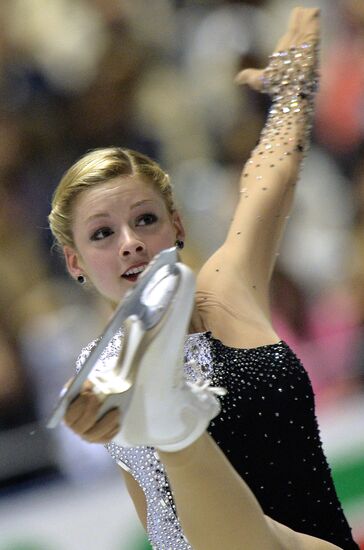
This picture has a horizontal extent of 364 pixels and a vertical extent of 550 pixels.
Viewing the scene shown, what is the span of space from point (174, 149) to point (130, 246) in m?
1.78

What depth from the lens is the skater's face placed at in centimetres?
189

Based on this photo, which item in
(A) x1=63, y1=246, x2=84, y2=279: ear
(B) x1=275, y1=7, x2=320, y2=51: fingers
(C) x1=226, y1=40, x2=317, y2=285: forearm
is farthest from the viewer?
(B) x1=275, y1=7, x2=320, y2=51: fingers

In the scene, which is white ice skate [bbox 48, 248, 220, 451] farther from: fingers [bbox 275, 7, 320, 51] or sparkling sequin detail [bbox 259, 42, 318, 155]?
fingers [bbox 275, 7, 320, 51]

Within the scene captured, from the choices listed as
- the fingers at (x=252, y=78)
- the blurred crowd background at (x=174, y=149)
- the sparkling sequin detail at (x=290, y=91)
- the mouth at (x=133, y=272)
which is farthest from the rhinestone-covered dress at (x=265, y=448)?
the blurred crowd background at (x=174, y=149)

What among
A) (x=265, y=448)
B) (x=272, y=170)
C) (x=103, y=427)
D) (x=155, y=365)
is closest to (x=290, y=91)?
(x=272, y=170)

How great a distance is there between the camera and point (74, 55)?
3553 mm

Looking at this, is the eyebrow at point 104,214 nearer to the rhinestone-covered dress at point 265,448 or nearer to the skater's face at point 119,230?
the skater's face at point 119,230

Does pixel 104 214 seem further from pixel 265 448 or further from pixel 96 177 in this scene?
pixel 265 448

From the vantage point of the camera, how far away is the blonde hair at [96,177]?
1970 mm

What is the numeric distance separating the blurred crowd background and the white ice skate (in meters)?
1.44

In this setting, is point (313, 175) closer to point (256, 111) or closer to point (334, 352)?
point (256, 111)

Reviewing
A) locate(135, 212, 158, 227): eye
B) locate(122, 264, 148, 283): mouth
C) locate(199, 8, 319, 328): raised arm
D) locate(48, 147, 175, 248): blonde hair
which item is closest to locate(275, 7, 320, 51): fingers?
locate(199, 8, 319, 328): raised arm

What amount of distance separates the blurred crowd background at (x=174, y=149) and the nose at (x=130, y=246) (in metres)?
1.15

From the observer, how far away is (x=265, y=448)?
188cm
